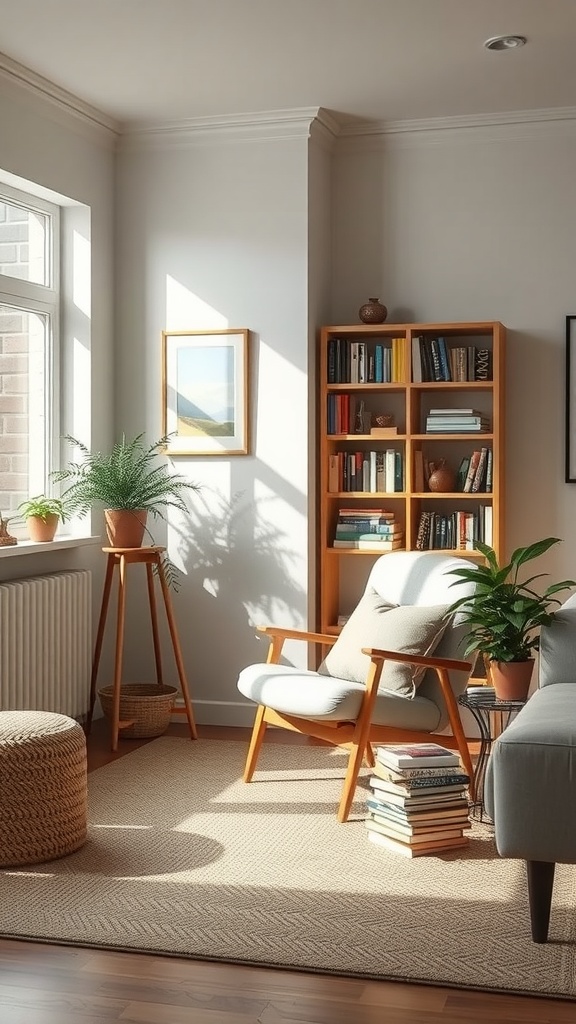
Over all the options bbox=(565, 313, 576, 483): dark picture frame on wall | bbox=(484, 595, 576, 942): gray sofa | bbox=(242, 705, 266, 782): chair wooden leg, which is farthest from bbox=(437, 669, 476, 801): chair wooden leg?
bbox=(565, 313, 576, 483): dark picture frame on wall

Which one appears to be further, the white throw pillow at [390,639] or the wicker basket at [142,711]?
the wicker basket at [142,711]

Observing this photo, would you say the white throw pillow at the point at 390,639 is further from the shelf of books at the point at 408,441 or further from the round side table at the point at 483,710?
the shelf of books at the point at 408,441

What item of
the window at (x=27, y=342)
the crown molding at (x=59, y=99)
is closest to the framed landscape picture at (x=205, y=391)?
the window at (x=27, y=342)

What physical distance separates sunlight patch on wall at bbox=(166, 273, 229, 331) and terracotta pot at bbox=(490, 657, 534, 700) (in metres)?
2.34

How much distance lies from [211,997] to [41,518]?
275 centimetres

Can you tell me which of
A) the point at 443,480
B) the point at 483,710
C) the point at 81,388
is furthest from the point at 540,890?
the point at 81,388

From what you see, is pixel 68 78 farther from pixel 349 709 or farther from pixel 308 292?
pixel 349 709

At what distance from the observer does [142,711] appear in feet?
17.2

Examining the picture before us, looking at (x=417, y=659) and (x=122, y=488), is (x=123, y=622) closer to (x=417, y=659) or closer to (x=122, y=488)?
(x=122, y=488)

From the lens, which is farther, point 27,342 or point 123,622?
point 27,342

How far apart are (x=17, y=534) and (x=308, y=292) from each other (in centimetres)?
175

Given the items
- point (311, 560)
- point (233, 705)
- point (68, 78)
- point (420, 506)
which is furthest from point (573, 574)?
point (68, 78)

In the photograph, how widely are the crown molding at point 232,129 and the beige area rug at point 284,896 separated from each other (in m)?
3.00

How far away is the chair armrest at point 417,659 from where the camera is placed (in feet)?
12.9
